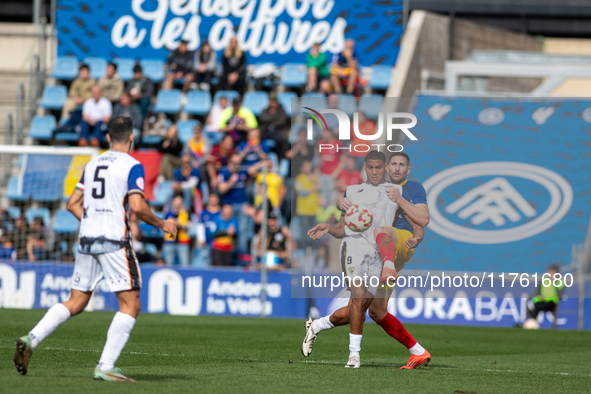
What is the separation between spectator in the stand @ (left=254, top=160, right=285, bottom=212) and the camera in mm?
16844

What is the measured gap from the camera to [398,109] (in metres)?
18.9

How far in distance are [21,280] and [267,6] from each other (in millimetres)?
9748

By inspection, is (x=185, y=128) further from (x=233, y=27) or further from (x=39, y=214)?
(x=39, y=214)

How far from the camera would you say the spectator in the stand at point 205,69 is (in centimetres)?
2056

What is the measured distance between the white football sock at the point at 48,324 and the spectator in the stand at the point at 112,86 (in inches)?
574

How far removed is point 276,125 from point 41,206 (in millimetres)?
5258

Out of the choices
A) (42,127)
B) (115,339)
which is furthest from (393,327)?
(42,127)

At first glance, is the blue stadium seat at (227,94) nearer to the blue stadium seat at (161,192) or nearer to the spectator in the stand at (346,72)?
the spectator in the stand at (346,72)

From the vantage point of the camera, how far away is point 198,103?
20453mm

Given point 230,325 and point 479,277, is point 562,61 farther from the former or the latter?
point 230,325

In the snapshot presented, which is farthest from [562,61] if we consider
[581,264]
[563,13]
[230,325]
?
[230,325]

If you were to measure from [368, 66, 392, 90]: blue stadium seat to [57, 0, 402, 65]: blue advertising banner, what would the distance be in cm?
71

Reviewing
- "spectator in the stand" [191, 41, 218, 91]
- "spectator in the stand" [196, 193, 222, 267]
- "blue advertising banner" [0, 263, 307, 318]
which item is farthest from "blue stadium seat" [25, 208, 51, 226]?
"spectator in the stand" [191, 41, 218, 91]

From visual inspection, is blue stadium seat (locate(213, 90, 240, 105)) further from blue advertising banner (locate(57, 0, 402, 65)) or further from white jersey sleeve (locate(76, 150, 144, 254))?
white jersey sleeve (locate(76, 150, 144, 254))
